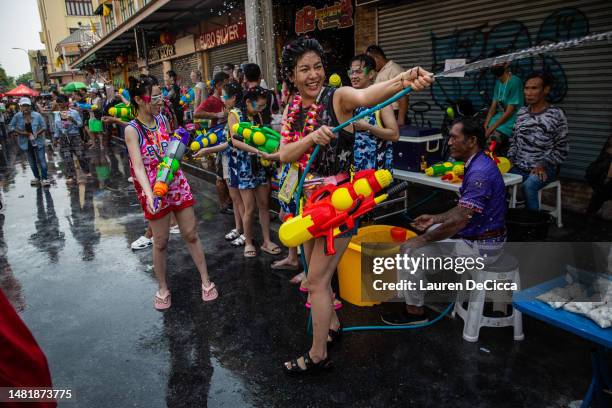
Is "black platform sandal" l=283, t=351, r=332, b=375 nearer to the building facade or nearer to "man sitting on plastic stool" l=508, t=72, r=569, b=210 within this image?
"man sitting on plastic stool" l=508, t=72, r=569, b=210

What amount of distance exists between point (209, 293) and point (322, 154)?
2.15 m

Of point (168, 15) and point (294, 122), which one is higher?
point (168, 15)

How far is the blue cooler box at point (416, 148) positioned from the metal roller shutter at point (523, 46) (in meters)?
2.01

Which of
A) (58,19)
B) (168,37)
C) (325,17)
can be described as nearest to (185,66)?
(168,37)

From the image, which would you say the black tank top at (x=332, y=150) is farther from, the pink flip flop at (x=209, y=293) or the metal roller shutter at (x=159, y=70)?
the metal roller shutter at (x=159, y=70)

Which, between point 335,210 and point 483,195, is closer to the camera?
point 335,210

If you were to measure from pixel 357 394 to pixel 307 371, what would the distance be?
1.21ft

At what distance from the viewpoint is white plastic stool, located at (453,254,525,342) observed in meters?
2.98

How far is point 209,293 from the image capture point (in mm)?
3992

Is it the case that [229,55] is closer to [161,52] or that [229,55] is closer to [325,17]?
[325,17]

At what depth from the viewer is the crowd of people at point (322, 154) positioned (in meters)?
2.48

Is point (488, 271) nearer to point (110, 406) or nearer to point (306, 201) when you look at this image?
point (306, 201)

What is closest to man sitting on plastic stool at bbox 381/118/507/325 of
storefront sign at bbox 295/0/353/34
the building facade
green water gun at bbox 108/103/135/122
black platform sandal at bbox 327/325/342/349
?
black platform sandal at bbox 327/325/342/349

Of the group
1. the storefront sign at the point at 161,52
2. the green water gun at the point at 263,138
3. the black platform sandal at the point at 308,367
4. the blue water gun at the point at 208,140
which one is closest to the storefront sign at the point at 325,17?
the blue water gun at the point at 208,140
